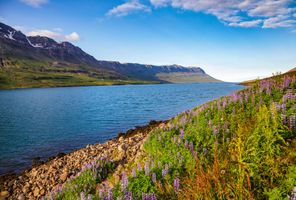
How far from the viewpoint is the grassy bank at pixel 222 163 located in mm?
4898

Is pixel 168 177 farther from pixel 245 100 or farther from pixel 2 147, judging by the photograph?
pixel 2 147

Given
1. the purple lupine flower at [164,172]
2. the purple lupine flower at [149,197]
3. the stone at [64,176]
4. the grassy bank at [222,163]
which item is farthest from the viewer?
the stone at [64,176]

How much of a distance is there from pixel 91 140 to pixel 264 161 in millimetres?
26036

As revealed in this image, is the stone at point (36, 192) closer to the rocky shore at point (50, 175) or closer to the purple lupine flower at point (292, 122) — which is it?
the rocky shore at point (50, 175)

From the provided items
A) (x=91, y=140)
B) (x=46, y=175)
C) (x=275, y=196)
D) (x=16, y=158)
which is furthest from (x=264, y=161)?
(x=91, y=140)

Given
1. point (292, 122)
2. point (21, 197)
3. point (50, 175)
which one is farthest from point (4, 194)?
point (292, 122)

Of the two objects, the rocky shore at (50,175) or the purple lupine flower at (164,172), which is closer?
the purple lupine flower at (164,172)

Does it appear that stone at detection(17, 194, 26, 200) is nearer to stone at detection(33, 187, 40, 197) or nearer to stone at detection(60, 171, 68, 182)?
stone at detection(33, 187, 40, 197)

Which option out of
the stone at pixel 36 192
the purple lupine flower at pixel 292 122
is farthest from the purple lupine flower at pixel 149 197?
the stone at pixel 36 192

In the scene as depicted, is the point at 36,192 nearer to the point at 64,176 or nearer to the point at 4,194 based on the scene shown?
the point at 64,176

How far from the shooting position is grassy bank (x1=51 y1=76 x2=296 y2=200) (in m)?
4.90

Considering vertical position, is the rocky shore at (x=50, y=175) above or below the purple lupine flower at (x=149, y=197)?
below

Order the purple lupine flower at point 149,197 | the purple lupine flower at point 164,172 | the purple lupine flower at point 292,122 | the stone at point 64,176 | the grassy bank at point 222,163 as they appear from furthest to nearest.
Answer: the stone at point 64,176, the purple lupine flower at point 292,122, the purple lupine flower at point 164,172, the purple lupine flower at point 149,197, the grassy bank at point 222,163

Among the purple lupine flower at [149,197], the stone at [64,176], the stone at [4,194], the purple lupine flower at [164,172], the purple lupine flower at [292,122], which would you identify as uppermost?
the purple lupine flower at [292,122]
